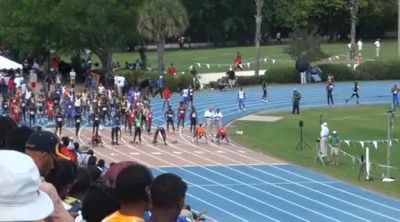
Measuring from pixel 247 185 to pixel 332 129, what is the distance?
40.1ft

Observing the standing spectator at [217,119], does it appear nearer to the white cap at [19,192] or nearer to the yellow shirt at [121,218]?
the yellow shirt at [121,218]

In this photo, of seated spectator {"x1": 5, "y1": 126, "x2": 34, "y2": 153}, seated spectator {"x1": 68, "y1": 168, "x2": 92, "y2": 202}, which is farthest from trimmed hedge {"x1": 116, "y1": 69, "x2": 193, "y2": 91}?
seated spectator {"x1": 5, "y1": 126, "x2": 34, "y2": 153}

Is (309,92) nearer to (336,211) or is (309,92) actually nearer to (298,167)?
(298,167)

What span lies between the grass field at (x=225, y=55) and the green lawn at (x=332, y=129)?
19257 millimetres

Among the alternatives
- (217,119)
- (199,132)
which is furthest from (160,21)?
(199,132)

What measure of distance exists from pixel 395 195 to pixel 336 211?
Answer: 3.05m

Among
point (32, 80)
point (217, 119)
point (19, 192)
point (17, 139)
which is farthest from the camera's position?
point (32, 80)

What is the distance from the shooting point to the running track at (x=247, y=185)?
85.3 ft

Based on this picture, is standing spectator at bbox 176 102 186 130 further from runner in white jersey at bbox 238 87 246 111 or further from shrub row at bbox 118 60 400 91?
shrub row at bbox 118 60 400 91

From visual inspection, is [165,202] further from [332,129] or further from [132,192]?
[332,129]

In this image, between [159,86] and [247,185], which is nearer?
[247,185]

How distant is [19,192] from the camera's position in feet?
14.6

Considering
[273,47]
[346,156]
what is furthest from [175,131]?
[273,47]

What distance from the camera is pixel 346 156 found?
3516 cm
